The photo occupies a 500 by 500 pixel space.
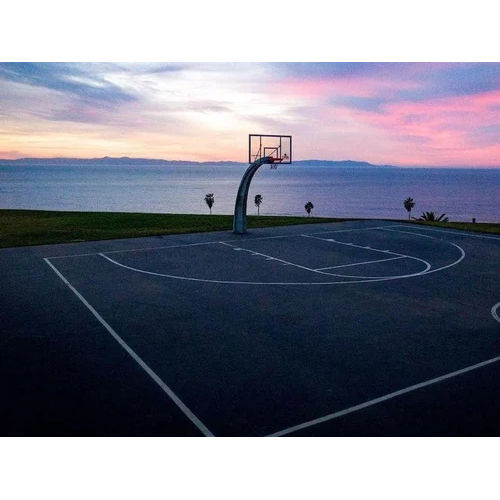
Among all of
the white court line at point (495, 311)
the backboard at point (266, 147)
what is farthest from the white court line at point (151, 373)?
the backboard at point (266, 147)

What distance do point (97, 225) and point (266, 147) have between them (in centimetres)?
1437

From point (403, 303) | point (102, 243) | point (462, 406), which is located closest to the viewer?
point (462, 406)

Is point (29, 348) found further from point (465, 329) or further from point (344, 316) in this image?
point (465, 329)

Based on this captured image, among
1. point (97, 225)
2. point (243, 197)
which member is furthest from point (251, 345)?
point (97, 225)

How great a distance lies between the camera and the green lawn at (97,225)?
90.8ft

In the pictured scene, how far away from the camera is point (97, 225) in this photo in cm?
3534

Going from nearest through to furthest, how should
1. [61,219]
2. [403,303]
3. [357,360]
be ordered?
1. [357,360]
2. [403,303]
3. [61,219]

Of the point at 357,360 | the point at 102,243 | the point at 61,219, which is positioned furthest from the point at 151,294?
the point at 61,219

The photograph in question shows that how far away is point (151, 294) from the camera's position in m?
15.8

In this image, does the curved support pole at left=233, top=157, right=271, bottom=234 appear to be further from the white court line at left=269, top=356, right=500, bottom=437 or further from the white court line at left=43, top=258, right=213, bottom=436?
the white court line at left=269, top=356, right=500, bottom=437

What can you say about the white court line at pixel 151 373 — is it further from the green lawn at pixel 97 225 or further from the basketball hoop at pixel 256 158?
the basketball hoop at pixel 256 158

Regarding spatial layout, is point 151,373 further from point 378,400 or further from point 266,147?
point 266,147

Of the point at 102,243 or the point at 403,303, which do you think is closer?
the point at 403,303

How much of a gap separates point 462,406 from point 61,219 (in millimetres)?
35682
